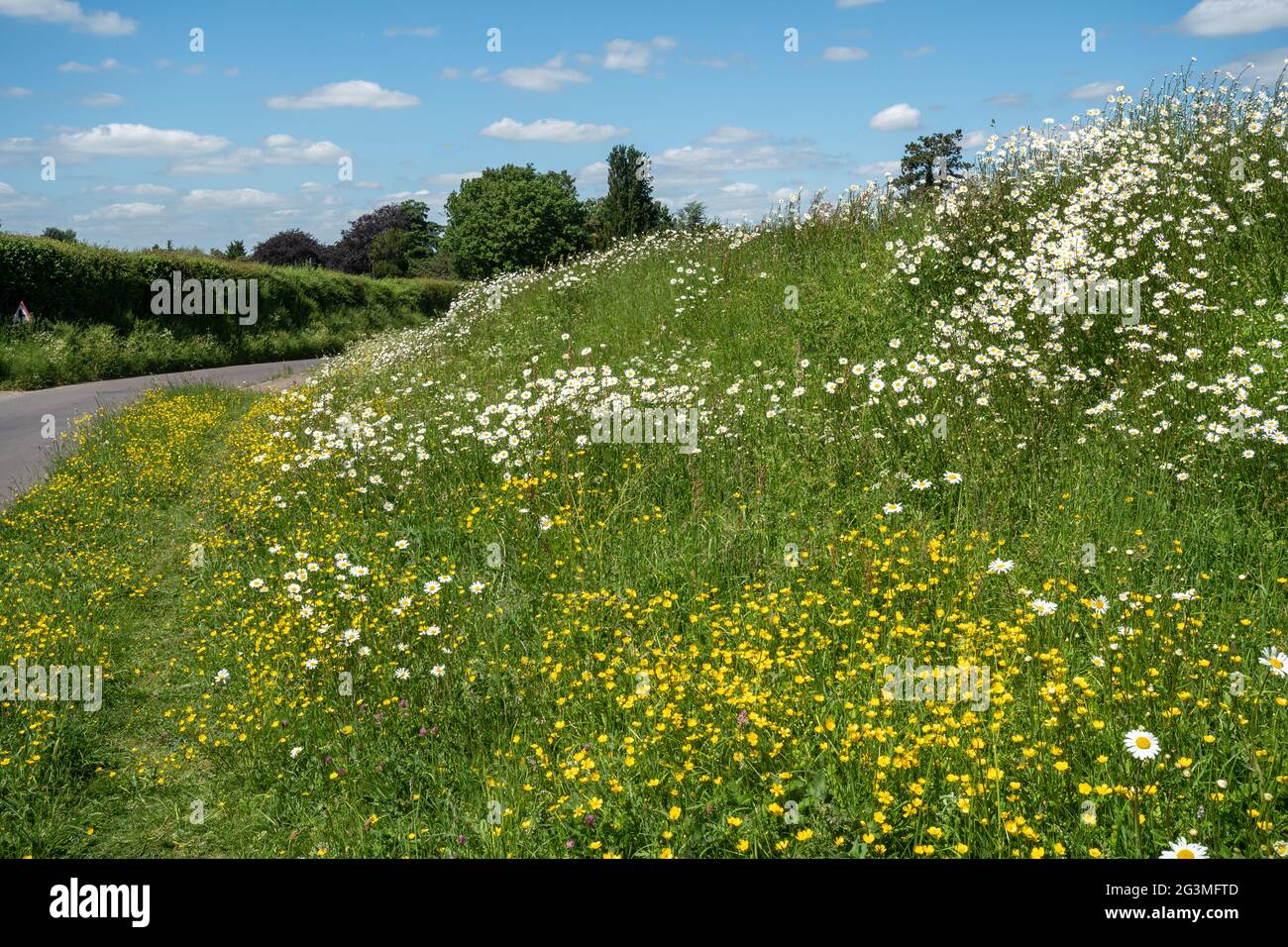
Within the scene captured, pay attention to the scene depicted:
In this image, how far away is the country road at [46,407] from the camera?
11.3 metres

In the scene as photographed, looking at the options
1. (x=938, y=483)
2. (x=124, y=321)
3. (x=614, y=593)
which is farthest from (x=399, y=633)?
(x=124, y=321)

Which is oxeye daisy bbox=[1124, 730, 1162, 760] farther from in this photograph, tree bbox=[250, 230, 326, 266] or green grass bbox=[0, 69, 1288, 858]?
tree bbox=[250, 230, 326, 266]

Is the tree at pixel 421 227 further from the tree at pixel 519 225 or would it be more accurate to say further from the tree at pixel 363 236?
the tree at pixel 519 225

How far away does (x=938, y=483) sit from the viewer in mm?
6504

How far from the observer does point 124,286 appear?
939 inches

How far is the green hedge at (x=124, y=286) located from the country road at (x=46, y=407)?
2731 millimetres

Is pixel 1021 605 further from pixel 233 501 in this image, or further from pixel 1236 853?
pixel 233 501

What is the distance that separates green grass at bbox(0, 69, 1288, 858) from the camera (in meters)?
3.49

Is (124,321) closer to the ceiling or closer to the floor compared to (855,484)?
closer to the ceiling

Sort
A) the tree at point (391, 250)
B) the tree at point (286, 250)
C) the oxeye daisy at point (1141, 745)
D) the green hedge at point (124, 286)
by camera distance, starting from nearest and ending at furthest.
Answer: the oxeye daisy at point (1141, 745), the green hedge at point (124, 286), the tree at point (286, 250), the tree at point (391, 250)

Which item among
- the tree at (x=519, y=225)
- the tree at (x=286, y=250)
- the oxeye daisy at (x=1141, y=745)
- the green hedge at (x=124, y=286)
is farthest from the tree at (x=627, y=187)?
the oxeye daisy at (x=1141, y=745)

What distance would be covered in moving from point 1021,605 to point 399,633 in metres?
3.75

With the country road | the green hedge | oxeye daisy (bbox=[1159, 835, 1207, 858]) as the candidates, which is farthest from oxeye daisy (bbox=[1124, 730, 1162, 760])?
the green hedge
